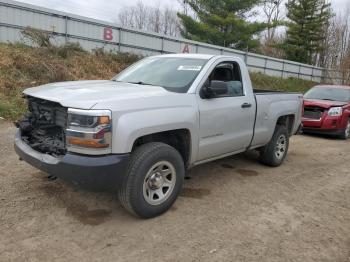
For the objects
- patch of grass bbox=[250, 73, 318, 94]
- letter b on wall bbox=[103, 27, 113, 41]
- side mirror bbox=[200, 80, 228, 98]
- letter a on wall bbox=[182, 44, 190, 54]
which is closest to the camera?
side mirror bbox=[200, 80, 228, 98]

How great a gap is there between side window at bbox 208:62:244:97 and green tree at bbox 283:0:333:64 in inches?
1341

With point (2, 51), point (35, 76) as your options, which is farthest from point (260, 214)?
point (2, 51)

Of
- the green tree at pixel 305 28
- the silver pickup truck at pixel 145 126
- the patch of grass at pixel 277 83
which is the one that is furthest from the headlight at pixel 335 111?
the green tree at pixel 305 28

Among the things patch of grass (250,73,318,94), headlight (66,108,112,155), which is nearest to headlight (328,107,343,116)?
headlight (66,108,112,155)

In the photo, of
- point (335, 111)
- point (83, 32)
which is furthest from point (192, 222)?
point (83, 32)

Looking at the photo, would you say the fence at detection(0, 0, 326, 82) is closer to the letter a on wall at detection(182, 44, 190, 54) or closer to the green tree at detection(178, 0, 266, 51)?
the letter a on wall at detection(182, 44, 190, 54)

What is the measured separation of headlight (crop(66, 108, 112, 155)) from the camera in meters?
3.47

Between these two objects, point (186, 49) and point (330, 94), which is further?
point (186, 49)

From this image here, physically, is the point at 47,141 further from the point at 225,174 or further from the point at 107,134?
the point at 225,174

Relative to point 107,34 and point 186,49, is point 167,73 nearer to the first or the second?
point 107,34

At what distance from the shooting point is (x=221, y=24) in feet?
99.2

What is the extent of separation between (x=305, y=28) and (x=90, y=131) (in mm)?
37843

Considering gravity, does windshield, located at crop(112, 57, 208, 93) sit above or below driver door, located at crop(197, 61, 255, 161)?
above

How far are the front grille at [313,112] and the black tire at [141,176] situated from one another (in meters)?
7.26
